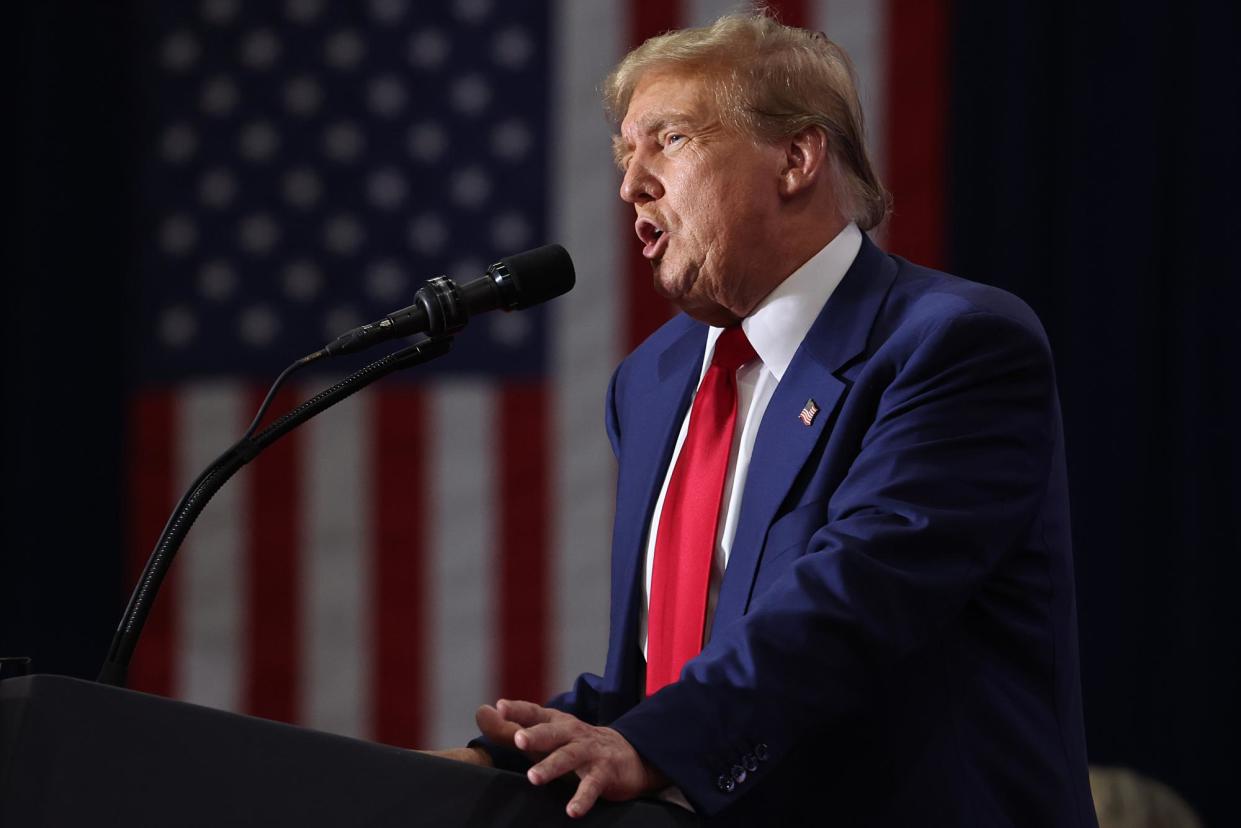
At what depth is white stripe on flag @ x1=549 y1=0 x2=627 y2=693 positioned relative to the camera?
3641 mm

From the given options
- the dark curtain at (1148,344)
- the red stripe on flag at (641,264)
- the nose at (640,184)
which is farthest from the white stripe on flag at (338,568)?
the nose at (640,184)

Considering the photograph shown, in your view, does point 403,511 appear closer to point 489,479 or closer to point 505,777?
point 489,479

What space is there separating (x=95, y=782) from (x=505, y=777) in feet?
0.94

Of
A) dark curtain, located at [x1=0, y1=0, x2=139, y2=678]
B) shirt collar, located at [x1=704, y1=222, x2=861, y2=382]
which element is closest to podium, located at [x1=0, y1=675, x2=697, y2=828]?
shirt collar, located at [x1=704, y1=222, x2=861, y2=382]

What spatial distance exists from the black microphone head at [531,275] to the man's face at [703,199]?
0.33m

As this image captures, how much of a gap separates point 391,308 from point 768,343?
226 centimetres

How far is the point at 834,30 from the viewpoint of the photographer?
3.60m

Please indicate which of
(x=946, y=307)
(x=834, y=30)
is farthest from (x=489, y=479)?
(x=946, y=307)

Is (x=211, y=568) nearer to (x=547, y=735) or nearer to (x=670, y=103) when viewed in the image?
(x=670, y=103)

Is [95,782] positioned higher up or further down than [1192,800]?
higher up

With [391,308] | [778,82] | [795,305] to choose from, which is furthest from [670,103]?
[391,308]

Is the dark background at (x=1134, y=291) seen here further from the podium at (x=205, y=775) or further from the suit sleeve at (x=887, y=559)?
the podium at (x=205, y=775)

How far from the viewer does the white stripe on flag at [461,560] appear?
369 cm

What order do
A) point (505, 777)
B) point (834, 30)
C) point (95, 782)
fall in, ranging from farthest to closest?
1. point (834, 30)
2. point (505, 777)
3. point (95, 782)
